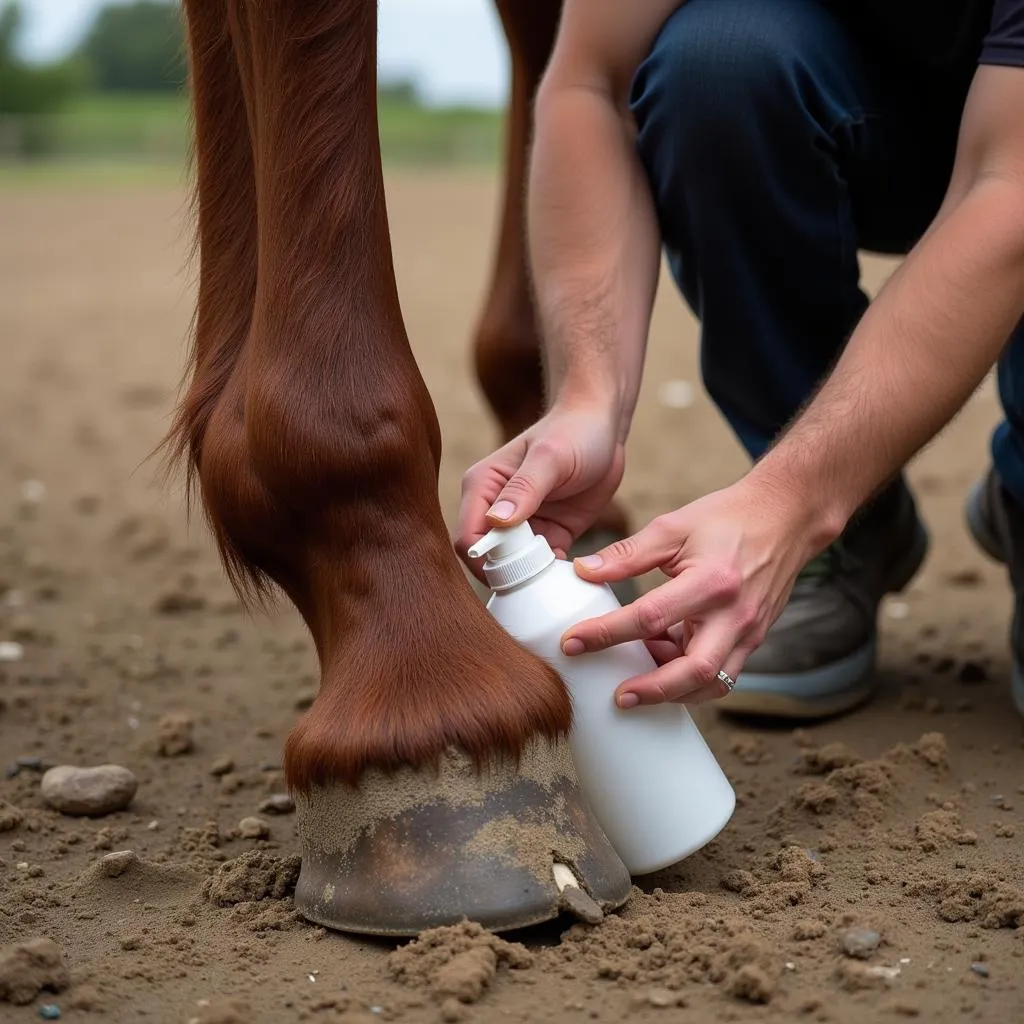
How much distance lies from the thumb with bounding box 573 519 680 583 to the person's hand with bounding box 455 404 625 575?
0.23 ft

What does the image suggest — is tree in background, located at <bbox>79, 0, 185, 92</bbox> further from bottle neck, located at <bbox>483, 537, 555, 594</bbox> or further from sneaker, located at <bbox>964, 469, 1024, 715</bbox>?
bottle neck, located at <bbox>483, 537, 555, 594</bbox>

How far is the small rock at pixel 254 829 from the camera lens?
4.31ft

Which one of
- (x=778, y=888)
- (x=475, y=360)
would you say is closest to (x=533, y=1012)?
(x=778, y=888)

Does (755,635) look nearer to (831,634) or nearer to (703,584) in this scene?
(703,584)

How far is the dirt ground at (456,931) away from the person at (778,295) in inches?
6.5

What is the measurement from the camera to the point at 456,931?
3.22ft

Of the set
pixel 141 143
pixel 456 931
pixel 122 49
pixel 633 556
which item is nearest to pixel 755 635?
pixel 633 556

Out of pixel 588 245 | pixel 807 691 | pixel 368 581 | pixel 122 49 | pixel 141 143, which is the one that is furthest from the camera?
pixel 122 49

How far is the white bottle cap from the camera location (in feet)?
3.76

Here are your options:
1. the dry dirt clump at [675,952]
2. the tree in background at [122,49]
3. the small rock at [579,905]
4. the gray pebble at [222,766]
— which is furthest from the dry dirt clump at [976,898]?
the tree in background at [122,49]

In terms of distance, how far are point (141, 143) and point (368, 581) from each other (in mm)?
23898

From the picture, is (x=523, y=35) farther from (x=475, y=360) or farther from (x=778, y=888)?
(x=778, y=888)

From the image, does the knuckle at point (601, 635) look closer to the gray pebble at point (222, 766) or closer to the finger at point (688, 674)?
the finger at point (688, 674)

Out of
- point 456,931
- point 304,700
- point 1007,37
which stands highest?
point 1007,37
